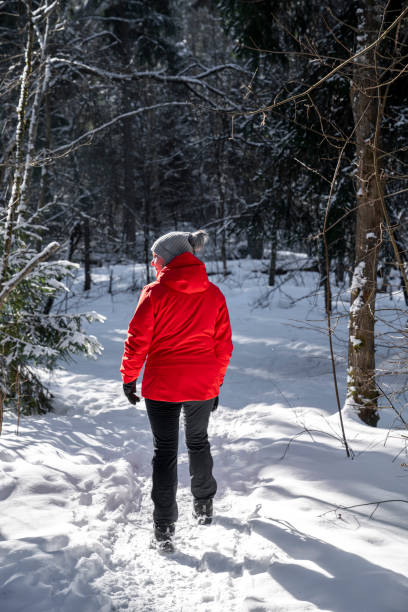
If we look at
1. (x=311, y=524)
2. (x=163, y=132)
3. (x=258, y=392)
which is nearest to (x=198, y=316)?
(x=311, y=524)

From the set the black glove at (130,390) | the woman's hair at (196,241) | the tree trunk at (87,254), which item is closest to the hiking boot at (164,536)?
the black glove at (130,390)

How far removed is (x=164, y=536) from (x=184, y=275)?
5.33 ft

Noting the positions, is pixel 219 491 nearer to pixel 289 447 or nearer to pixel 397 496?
pixel 289 447

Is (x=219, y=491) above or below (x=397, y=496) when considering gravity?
below

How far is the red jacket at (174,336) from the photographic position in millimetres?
2766

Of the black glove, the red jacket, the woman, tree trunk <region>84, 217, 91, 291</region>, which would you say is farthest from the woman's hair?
tree trunk <region>84, 217, 91, 291</region>

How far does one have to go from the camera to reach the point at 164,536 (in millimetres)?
2775

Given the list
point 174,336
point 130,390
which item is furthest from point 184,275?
point 130,390

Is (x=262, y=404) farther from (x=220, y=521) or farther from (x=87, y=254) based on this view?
(x=87, y=254)

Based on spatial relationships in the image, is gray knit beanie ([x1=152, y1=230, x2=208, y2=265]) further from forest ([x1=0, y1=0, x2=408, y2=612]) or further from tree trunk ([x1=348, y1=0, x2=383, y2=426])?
tree trunk ([x1=348, y1=0, x2=383, y2=426])

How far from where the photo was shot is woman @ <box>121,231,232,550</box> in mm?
2771

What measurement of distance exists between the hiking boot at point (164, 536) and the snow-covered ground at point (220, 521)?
6cm

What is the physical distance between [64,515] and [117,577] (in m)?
0.71

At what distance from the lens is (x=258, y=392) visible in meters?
6.98
